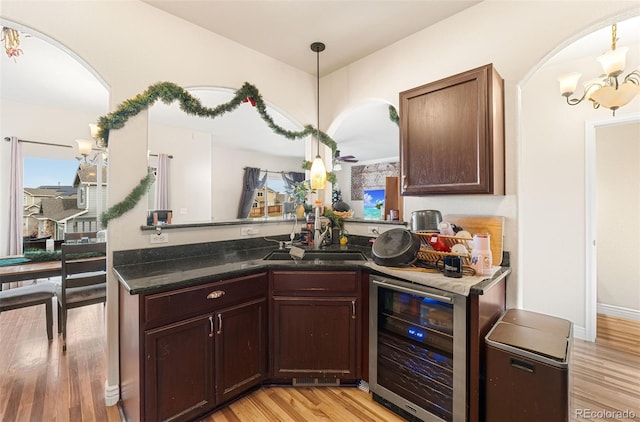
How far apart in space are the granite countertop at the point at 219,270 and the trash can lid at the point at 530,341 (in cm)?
26

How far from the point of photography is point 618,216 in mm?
3289

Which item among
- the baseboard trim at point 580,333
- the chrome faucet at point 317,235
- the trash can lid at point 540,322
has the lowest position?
the baseboard trim at point 580,333

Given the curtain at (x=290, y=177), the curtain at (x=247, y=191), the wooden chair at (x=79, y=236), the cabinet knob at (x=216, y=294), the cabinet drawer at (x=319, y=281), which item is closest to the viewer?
the cabinet knob at (x=216, y=294)

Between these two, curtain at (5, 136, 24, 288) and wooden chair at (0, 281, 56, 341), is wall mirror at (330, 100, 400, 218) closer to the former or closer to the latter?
Result: wooden chair at (0, 281, 56, 341)

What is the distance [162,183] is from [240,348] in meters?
4.59

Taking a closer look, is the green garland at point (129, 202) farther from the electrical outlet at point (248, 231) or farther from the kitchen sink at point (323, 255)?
the kitchen sink at point (323, 255)

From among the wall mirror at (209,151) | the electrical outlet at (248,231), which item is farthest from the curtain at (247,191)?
the electrical outlet at (248,231)

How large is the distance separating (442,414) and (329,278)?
3.31 ft

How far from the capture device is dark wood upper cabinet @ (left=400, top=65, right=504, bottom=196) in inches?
68.3

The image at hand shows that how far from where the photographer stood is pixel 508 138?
191cm

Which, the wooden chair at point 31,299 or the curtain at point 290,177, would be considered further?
the curtain at point 290,177

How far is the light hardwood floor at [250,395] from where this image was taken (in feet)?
5.82

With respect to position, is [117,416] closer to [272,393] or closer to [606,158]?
[272,393]

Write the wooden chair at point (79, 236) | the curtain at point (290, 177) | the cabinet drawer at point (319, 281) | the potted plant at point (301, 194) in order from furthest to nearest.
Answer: the curtain at point (290, 177), the wooden chair at point (79, 236), the potted plant at point (301, 194), the cabinet drawer at point (319, 281)
